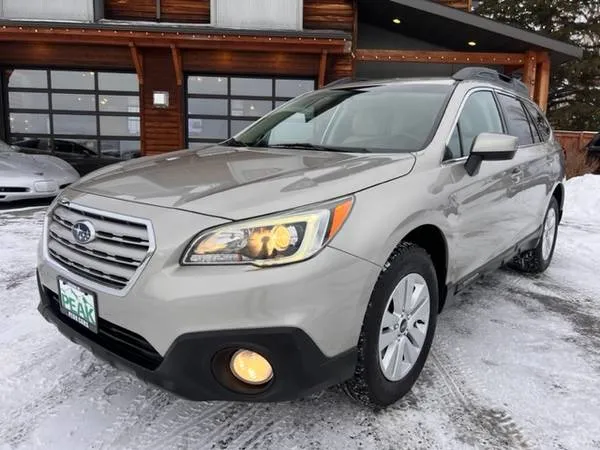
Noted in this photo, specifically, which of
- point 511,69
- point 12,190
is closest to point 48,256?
point 12,190

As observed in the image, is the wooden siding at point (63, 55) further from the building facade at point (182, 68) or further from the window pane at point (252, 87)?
the window pane at point (252, 87)

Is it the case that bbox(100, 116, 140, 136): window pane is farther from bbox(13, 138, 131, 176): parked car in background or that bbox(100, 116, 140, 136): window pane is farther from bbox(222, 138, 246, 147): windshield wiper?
bbox(222, 138, 246, 147): windshield wiper

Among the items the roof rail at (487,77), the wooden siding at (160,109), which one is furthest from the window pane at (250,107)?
the roof rail at (487,77)

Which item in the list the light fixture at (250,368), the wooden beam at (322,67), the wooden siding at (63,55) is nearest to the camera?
the light fixture at (250,368)

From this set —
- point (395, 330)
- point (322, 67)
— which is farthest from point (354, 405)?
point (322, 67)

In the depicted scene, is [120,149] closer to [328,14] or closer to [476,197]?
[328,14]

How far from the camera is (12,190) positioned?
7.31m

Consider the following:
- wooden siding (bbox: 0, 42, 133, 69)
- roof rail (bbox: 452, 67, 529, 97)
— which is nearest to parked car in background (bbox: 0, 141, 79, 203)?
wooden siding (bbox: 0, 42, 133, 69)

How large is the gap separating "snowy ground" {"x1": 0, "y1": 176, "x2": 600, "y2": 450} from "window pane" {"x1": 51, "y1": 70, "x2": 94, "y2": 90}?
874cm

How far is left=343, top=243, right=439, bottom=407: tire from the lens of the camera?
6.88 ft

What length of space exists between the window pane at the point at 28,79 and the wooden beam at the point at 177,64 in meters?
2.96

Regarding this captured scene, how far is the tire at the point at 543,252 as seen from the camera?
4536 millimetres

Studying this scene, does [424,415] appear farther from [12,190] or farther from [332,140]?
[12,190]

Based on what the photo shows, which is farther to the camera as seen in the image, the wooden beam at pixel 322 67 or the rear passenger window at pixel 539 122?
the wooden beam at pixel 322 67
